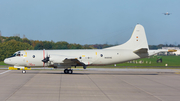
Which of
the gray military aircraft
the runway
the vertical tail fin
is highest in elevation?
the vertical tail fin

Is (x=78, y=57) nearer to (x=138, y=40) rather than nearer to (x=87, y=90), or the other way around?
(x=138, y=40)

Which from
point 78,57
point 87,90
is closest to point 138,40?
point 78,57

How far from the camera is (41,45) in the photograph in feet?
194

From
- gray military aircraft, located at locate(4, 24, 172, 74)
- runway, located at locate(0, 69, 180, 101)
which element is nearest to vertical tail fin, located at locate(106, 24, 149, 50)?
gray military aircraft, located at locate(4, 24, 172, 74)

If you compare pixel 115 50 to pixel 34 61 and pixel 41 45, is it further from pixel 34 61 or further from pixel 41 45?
pixel 41 45

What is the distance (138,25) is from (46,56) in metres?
14.1

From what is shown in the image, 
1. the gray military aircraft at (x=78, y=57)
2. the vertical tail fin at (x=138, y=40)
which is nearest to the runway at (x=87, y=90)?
the gray military aircraft at (x=78, y=57)

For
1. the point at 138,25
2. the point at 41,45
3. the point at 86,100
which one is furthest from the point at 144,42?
the point at 41,45

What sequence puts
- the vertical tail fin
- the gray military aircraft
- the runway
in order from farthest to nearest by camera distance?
the vertical tail fin, the gray military aircraft, the runway

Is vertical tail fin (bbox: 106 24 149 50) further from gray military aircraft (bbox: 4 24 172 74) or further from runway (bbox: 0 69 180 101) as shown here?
runway (bbox: 0 69 180 101)

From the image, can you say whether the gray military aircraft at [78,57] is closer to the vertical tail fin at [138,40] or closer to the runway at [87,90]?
the vertical tail fin at [138,40]

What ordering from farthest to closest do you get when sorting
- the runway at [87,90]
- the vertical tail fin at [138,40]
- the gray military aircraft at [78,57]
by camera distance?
the vertical tail fin at [138,40], the gray military aircraft at [78,57], the runway at [87,90]

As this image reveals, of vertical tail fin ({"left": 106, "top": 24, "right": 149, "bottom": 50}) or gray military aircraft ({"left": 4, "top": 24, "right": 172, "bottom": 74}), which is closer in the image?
gray military aircraft ({"left": 4, "top": 24, "right": 172, "bottom": 74})

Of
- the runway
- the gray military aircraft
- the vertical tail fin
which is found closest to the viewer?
the runway
